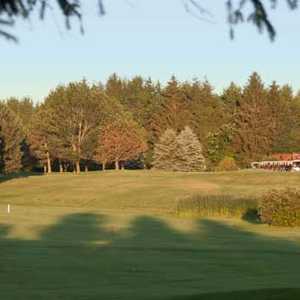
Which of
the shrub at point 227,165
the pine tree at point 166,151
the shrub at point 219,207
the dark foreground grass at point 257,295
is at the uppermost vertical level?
the pine tree at point 166,151

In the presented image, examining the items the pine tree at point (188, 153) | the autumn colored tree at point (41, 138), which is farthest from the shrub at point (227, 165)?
the autumn colored tree at point (41, 138)

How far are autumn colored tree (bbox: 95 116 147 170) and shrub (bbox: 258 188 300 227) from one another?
57434 millimetres

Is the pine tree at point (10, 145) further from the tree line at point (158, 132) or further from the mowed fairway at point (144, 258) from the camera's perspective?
the mowed fairway at point (144, 258)

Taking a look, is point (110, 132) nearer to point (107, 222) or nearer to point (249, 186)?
point (249, 186)

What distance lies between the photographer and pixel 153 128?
116 m

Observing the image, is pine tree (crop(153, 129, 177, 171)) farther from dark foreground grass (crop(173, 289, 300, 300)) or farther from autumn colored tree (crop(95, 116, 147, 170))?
dark foreground grass (crop(173, 289, 300, 300))

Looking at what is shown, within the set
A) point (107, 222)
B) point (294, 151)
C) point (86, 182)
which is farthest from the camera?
point (294, 151)

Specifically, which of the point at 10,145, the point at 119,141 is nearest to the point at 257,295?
the point at 10,145

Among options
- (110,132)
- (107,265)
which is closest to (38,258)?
(107,265)

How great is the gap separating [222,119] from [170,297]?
326ft

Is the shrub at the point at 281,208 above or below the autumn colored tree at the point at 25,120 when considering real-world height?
below

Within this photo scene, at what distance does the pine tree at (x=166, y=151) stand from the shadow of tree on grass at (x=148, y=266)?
65348 millimetres

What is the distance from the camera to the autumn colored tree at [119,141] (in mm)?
100375

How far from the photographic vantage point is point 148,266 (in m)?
21.8
